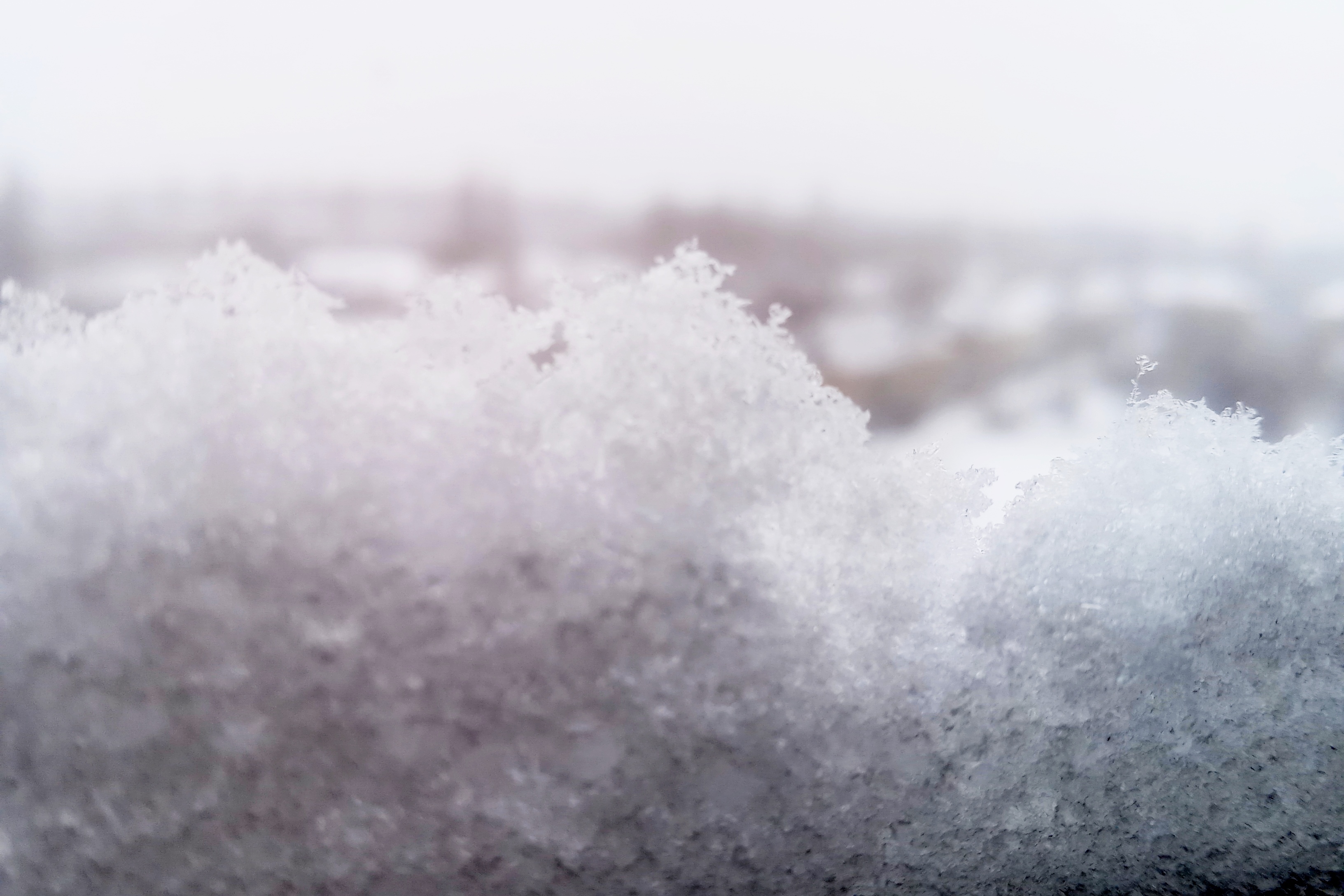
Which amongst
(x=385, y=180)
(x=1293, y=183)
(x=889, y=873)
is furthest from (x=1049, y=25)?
(x=889, y=873)

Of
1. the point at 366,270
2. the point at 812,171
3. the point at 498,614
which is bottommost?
the point at 498,614

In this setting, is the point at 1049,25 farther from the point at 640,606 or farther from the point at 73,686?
the point at 73,686

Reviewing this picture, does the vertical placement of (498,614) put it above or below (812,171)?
below

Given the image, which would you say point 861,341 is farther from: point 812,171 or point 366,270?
point 366,270

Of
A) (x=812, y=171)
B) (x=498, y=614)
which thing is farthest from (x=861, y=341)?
(x=498, y=614)

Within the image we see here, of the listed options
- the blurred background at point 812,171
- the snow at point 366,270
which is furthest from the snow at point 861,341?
the snow at point 366,270

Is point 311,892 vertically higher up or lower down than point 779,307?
lower down

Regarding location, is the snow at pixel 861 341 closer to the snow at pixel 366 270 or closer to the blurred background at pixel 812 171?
the blurred background at pixel 812 171
